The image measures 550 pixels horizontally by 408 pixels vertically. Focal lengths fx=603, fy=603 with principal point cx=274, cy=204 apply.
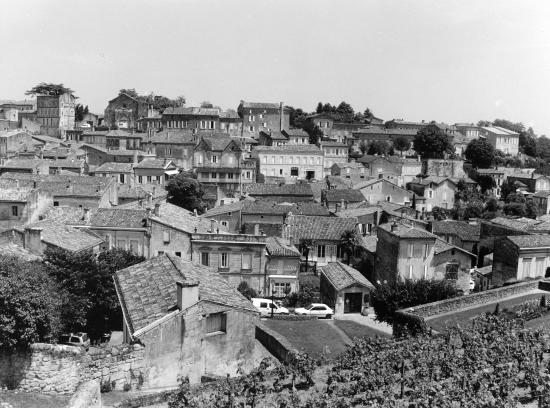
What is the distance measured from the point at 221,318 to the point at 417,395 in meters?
7.37

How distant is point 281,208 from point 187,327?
34859 mm

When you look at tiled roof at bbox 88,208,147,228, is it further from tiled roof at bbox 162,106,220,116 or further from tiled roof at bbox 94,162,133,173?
tiled roof at bbox 162,106,220,116

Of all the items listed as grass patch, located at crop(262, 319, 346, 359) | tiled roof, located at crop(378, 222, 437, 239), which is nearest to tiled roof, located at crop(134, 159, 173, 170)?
tiled roof, located at crop(378, 222, 437, 239)

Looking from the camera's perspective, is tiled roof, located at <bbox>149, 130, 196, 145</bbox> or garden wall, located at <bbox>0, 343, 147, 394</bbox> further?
tiled roof, located at <bbox>149, 130, 196, 145</bbox>

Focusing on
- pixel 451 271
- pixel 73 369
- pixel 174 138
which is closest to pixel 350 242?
pixel 451 271

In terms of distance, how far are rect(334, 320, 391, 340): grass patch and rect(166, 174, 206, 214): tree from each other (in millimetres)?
31605

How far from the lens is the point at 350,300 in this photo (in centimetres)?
3906

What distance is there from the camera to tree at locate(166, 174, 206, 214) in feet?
212

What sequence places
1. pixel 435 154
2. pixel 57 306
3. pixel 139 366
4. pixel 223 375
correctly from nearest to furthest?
pixel 139 366 → pixel 223 375 → pixel 57 306 → pixel 435 154

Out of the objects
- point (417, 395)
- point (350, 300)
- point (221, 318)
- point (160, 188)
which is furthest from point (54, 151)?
point (417, 395)

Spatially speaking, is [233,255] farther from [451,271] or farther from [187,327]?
[187,327]

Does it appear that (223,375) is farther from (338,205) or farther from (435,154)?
(435,154)

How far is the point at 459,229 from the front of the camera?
178 ft

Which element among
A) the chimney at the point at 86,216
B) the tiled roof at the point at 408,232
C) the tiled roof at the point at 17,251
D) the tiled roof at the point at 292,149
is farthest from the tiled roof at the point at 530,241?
the tiled roof at the point at 292,149
